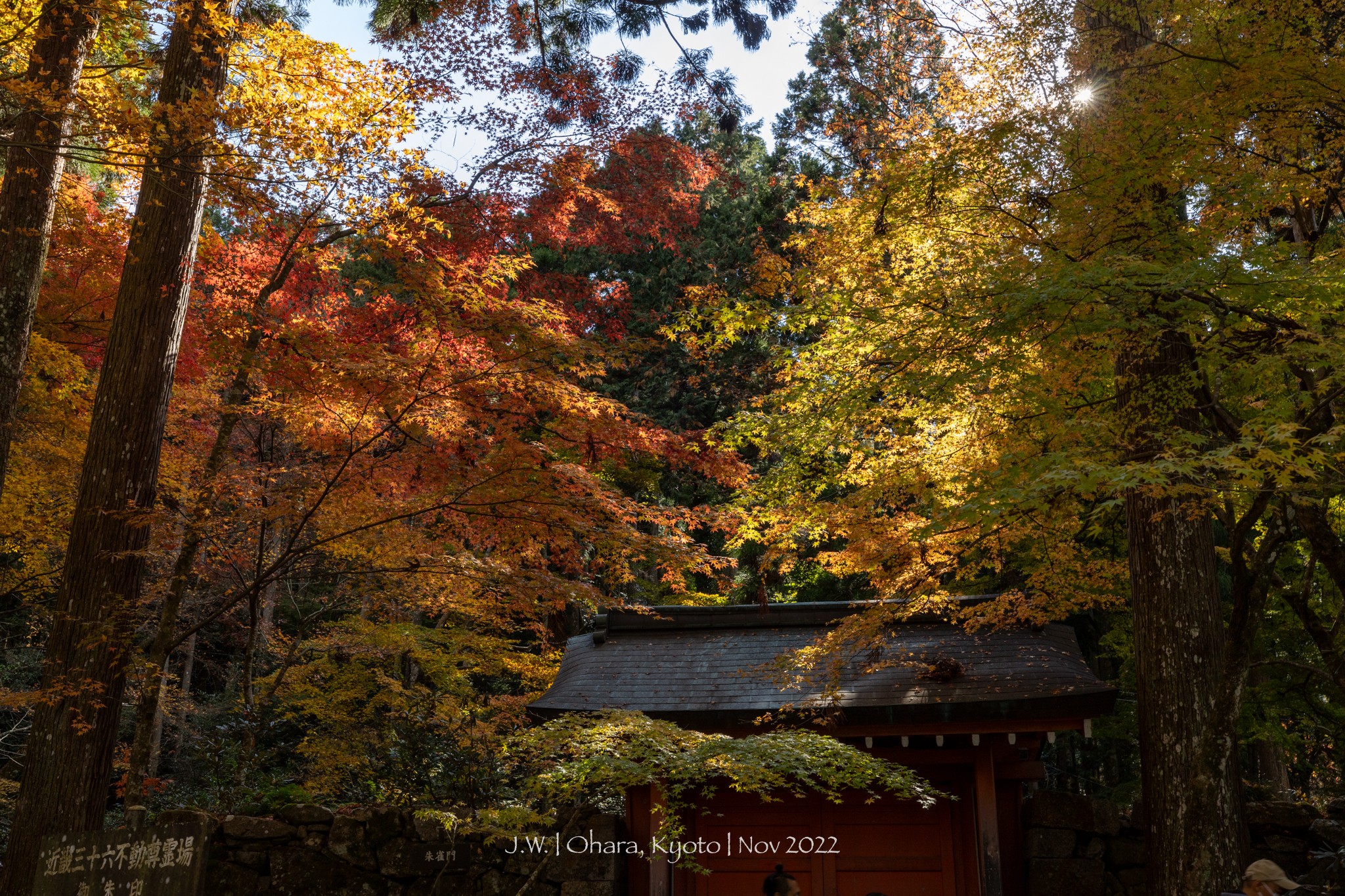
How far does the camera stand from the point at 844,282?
8.59 metres

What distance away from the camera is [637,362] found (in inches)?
328

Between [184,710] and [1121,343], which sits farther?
[184,710]

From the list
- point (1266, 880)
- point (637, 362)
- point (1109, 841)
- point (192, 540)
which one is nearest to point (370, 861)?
point (192, 540)

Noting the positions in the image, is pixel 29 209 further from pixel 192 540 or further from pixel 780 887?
pixel 780 887

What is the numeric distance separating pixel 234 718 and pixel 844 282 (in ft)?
42.9

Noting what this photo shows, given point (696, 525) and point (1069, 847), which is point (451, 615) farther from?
point (1069, 847)

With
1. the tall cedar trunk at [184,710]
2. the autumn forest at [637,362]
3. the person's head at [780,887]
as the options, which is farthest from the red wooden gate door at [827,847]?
the tall cedar trunk at [184,710]

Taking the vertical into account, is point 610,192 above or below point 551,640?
above

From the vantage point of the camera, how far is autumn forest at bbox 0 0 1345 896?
5605mm

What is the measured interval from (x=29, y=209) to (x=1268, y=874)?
8642 millimetres

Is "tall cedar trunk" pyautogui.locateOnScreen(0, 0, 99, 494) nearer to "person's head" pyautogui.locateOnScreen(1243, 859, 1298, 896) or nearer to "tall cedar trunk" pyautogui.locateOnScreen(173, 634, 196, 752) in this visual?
"person's head" pyautogui.locateOnScreen(1243, 859, 1298, 896)

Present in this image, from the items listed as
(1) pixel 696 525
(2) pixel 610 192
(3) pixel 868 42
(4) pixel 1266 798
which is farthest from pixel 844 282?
(3) pixel 868 42

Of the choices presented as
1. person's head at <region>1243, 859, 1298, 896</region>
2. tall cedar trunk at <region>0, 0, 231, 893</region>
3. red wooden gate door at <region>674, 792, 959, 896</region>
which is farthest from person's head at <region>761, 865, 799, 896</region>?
tall cedar trunk at <region>0, 0, 231, 893</region>

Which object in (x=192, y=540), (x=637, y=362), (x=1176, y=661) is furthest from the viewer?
(x=637, y=362)
